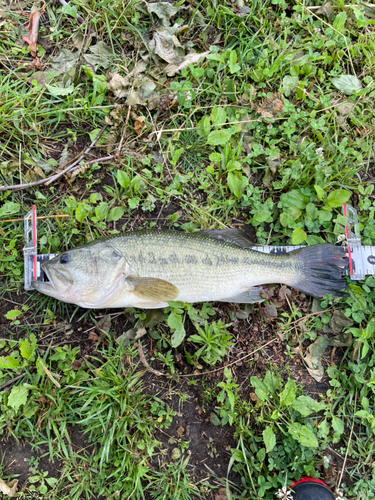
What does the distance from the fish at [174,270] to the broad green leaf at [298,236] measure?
0.53 feet

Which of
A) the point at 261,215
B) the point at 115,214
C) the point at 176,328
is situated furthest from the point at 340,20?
the point at 176,328

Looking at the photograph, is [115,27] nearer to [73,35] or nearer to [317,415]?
[73,35]

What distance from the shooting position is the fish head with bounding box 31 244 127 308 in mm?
3242

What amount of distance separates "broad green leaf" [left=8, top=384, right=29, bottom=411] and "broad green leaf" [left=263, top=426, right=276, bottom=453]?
2.52m

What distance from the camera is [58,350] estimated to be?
3.44 meters

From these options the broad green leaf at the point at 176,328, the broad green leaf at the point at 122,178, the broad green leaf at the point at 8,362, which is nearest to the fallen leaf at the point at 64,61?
the broad green leaf at the point at 122,178

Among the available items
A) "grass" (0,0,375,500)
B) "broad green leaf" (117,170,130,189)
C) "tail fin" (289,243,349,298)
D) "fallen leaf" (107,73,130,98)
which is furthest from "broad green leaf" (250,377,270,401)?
"fallen leaf" (107,73,130,98)

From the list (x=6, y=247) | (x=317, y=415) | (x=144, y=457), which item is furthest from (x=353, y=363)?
(x=6, y=247)

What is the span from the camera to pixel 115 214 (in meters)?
3.82

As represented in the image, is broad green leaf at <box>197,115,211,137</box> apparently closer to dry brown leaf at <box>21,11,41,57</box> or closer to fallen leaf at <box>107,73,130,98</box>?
fallen leaf at <box>107,73,130,98</box>

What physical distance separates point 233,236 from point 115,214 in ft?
4.71

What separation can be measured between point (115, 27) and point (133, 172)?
1925 mm

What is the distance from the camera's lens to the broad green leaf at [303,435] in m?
3.19

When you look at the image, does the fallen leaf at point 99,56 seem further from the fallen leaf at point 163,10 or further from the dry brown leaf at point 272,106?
the dry brown leaf at point 272,106
